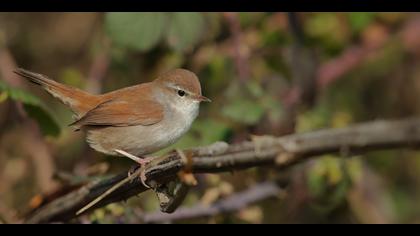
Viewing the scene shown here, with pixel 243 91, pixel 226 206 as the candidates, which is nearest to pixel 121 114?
pixel 226 206

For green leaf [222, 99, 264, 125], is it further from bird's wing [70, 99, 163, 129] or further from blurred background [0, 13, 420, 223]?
bird's wing [70, 99, 163, 129]

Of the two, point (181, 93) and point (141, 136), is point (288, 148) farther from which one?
point (181, 93)

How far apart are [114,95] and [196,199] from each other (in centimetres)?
104

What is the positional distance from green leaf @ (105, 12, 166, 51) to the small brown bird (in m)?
0.41

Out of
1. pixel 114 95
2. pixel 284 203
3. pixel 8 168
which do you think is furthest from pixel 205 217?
pixel 8 168

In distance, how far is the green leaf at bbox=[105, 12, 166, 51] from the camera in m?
3.97

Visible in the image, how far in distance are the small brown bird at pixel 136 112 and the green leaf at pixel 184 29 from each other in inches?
13.3

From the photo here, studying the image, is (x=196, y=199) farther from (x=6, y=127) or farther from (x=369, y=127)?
(x=369, y=127)

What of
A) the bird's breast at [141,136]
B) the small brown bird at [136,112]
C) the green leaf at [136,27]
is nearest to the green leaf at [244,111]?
the small brown bird at [136,112]

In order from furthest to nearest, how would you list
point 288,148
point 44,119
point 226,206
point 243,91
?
1. point 243,91
2. point 226,206
3. point 44,119
4. point 288,148

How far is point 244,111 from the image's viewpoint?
13.0 feet

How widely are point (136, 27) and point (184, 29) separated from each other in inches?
10.5

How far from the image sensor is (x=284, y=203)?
4.91 meters

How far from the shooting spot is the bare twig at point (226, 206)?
355 centimetres
